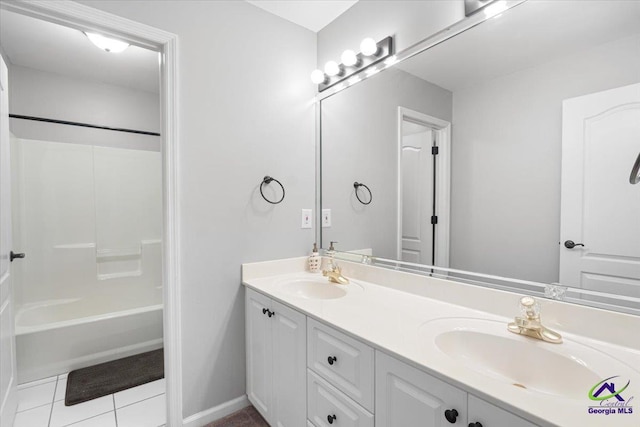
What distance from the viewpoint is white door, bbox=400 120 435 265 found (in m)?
1.44

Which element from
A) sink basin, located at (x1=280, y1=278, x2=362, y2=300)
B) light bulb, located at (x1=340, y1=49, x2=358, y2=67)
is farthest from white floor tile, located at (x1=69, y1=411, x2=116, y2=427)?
light bulb, located at (x1=340, y1=49, x2=358, y2=67)

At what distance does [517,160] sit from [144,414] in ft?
7.60

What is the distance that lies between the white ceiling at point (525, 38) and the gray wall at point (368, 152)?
108mm

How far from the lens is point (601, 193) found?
36.7 inches

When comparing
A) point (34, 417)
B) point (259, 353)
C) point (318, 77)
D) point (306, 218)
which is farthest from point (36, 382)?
point (318, 77)


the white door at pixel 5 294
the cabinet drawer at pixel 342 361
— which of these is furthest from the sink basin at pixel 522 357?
the white door at pixel 5 294

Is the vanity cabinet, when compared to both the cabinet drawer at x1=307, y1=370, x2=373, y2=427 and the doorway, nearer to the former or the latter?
the cabinet drawer at x1=307, y1=370, x2=373, y2=427

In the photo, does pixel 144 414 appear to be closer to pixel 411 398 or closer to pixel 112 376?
pixel 112 376

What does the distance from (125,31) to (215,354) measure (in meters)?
1.66

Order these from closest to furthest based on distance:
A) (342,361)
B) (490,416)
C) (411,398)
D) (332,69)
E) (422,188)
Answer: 1. (490,416)
2. (411,398)
3. (342,361)
4. (422,188)
5. (332,69)

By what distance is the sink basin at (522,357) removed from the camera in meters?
0.78

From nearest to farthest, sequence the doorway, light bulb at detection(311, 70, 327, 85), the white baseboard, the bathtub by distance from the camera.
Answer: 1. the doorway
2. the white baseboard
3. light bulb at detection(311, 70, 327, 85)
4. the bathtub

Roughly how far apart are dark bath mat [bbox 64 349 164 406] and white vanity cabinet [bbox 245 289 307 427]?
3.14 ft

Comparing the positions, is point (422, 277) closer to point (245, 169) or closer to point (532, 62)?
point (532, 62)
